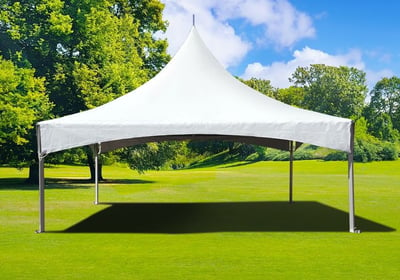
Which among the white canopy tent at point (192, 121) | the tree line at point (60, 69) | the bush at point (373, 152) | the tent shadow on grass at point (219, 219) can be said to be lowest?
the tent shadow on grass at point (219, 219)

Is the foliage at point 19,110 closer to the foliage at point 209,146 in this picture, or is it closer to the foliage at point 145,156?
the foliage at point 145,156

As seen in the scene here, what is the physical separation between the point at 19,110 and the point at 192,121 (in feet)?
42.4

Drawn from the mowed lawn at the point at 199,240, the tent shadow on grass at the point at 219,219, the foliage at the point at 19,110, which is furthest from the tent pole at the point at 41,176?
the foliage at the point at 19,110

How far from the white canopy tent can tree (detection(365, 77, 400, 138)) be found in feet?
185

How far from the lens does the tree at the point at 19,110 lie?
834 inches

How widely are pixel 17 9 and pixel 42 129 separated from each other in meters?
16.0

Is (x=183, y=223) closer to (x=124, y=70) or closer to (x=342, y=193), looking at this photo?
(x=342, y=193)

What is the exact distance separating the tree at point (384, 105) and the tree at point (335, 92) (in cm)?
161

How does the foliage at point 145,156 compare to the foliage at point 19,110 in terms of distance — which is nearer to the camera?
the foliage at point 19,110

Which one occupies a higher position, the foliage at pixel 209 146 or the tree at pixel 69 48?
the tree at pixel 69 48

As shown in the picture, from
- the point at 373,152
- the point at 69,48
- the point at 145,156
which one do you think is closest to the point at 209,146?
the point at 373,152

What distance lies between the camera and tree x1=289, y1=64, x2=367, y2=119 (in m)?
68.3

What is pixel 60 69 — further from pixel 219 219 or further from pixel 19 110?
pixel 219 219

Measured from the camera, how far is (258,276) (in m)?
6.57
